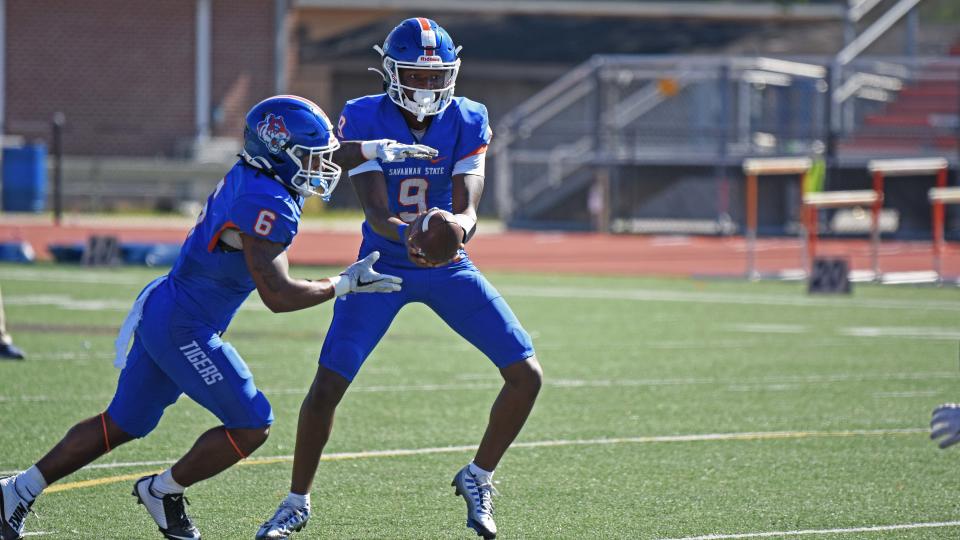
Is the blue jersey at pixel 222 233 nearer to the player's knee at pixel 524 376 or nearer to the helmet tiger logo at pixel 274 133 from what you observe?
the helmet tiger logo at pixel 274 133

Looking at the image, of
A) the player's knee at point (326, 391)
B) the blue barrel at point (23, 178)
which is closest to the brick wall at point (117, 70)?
the blue barrel at point (23, 178)

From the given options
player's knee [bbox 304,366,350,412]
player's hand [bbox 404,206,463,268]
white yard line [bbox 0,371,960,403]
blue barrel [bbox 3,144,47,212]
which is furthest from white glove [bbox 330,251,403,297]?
blue barrel [bbox 3,144,47,212]

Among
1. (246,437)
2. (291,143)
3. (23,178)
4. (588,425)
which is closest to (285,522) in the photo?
(246,437)

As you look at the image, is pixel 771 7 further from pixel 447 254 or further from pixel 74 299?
pixel 447 254

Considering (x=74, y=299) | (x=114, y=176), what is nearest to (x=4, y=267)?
(x=74, y=299)

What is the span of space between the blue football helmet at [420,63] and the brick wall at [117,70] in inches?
899

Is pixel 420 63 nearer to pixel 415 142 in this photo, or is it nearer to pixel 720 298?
pixel 415 142

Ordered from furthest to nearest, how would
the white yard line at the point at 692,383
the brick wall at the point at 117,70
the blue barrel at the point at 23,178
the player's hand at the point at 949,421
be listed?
the brick wall at the point at 117,70 < the blue barrel at the point at 23,178 < the white yard line at the point at 692,383 < the player's hand at the point at 949,421

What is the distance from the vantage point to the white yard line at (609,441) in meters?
7.20

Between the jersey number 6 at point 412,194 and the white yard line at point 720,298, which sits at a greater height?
the jersey number 6 at point 412,194

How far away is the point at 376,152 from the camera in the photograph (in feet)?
19.0

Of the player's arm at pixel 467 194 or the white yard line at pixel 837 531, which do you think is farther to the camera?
the player's arm at pixel 467 194

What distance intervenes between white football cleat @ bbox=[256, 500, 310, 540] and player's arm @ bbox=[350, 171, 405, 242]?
114 centimetres

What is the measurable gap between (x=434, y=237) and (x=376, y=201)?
16.4 inches
